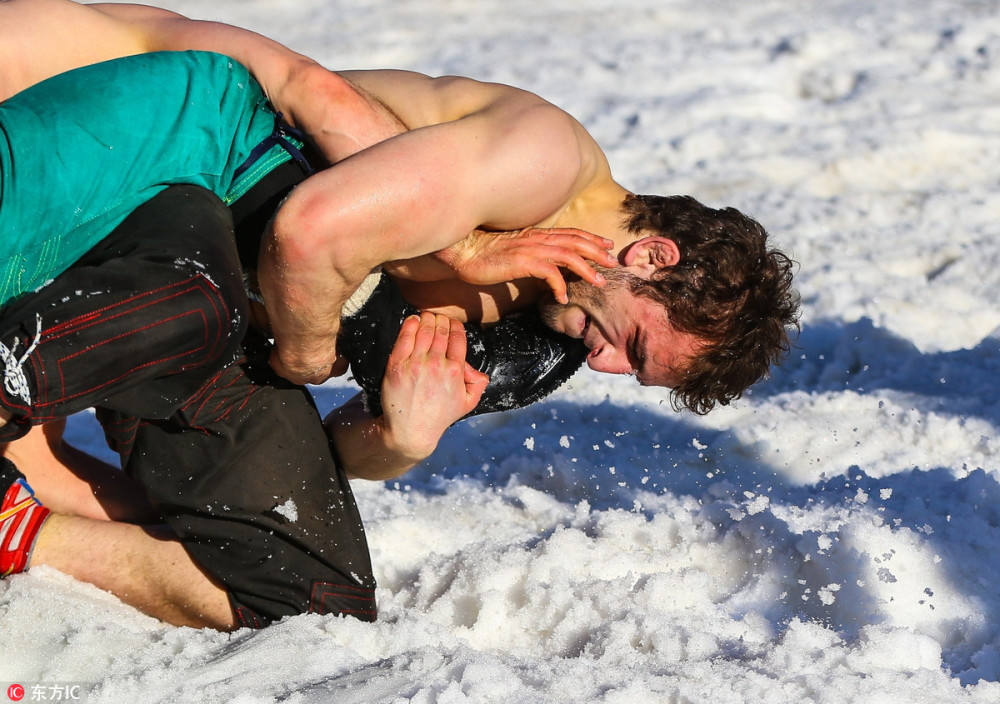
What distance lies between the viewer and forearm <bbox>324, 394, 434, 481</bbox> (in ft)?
7.36

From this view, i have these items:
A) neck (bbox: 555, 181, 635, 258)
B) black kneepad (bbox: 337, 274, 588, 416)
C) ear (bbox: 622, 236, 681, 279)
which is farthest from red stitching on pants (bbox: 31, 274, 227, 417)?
ear (bbox: 622, 236, 681, 279)

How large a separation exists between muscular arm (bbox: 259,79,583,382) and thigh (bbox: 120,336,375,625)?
25 centimetres

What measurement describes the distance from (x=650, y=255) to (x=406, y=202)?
24.5 inches

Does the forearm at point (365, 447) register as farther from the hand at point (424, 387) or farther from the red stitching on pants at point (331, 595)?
the red stitching on pants at point (331, 595)

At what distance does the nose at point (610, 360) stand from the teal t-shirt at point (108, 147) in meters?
0.81

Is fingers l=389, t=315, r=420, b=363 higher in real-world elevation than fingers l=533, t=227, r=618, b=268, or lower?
lower

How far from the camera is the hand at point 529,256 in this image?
201 centimetres

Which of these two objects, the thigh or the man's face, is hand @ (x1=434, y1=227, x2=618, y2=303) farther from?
the thigh

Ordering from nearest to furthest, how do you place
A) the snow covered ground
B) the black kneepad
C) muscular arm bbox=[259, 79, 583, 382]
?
muscular arm bbox=[259, 79, 583, 382]
the snow covered ground
the black kneepad

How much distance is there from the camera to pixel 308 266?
72.0 inches

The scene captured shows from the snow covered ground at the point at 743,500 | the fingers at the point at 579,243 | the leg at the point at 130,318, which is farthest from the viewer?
the fingers at the point at 579,243

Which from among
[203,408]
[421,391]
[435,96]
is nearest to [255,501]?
[203,408]

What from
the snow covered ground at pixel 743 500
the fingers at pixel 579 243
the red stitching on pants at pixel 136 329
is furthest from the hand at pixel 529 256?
the snow covered ground at pixel 743 500

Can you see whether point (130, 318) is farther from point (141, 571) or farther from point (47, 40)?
point (141, 571)
